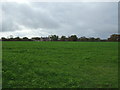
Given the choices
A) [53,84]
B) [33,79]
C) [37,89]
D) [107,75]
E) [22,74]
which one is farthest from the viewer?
[107,75]

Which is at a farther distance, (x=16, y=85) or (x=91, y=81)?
(x=91, y=81)

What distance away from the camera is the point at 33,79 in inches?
291

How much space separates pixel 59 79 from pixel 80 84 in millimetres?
995

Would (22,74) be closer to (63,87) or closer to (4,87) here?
(4,87)

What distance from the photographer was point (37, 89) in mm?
6227

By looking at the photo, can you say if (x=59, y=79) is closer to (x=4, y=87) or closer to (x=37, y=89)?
(x=37, y=89)

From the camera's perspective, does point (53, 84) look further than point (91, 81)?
No

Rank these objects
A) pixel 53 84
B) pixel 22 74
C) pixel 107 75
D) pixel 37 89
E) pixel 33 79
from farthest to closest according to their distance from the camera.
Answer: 1. pixel 107 75
2. pixel 22 74
3. pixel 33 79
4. pixel 53 84
5. pixel 37 89

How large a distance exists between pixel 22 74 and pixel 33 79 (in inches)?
35.6

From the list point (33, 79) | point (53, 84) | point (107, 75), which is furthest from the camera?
point (107, 75)

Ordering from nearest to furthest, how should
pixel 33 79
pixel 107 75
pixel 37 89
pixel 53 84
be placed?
pixel 37 89
pixel 53 84
pixel 33 79
pixel 107 75

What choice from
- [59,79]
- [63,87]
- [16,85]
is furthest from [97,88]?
[16,85]

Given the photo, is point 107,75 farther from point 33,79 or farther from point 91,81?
point 33,79

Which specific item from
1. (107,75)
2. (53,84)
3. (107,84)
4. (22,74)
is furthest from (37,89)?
(107,75)
